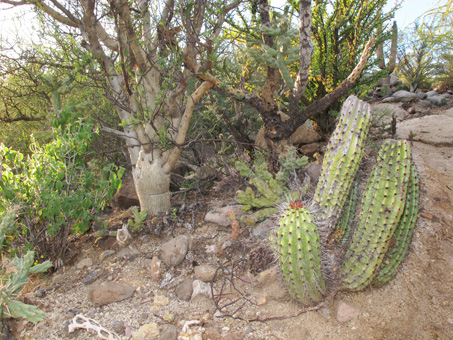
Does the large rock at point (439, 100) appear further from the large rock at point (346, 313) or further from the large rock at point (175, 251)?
the large rock at point (175, 251)

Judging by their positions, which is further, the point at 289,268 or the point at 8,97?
the point at 8,97

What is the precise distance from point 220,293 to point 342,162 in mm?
1428

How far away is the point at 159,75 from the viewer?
12.9 ft

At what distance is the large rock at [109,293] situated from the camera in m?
2.65

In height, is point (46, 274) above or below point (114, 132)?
below

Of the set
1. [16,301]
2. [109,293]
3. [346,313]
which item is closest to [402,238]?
[346,313]

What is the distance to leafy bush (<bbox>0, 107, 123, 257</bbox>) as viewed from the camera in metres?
2.72

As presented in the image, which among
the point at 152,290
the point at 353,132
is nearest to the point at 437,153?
the point at 353,132

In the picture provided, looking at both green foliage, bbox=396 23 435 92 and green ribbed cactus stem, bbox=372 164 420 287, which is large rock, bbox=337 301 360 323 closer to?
green ribbed cactus stem, bbox=372 164 420 287

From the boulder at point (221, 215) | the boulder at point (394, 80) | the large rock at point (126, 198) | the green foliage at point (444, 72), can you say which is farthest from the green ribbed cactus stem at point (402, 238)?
the boulder at point (394, 80)

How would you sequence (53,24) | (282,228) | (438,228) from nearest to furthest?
(282,228)
(438,228)
(53,24)

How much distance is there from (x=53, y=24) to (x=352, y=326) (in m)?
4.21

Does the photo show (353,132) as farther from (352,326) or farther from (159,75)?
(159,75)

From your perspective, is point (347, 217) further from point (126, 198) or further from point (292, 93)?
A: point (126, 198)
